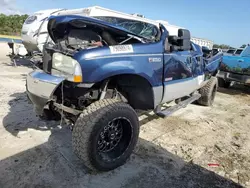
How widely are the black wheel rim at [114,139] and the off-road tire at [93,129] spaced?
92 mm

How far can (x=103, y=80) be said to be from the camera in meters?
3.00

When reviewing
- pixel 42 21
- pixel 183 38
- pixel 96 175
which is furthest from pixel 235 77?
pixel 42 21

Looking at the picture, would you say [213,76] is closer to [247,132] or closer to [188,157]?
[247,132]

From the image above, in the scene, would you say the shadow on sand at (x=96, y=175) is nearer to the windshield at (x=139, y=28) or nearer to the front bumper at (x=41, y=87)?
the front bumper at (x=41, y=87)

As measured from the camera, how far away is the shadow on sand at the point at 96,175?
2703 mm

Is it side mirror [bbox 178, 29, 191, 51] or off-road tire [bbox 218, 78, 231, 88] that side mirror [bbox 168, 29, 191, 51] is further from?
off-road tire [bbox 218, 78, 231, 88]

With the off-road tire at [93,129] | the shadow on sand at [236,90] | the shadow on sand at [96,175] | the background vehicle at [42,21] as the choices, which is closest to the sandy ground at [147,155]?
the shadow on sand at [96,175]

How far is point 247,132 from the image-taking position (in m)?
4.63

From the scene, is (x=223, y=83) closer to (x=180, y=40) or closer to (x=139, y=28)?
(x=180, y=40)

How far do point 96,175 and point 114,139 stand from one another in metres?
0.50

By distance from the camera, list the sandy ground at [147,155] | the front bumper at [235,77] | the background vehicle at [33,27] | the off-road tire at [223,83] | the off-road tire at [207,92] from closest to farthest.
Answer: the sandy ground at [147,155], the off-road tire at [207,92], the front bumper at [235,77], the off-road tire at [223,83], the background vehicle at [33,27]

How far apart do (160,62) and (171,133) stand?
1.45 m

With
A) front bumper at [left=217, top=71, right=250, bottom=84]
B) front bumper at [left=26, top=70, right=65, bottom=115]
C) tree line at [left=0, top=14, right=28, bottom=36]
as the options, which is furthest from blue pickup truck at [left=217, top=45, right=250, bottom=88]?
tree line at [left=0, top=14, right=28, bottom=36]

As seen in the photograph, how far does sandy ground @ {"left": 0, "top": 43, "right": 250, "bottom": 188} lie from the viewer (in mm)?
2785
